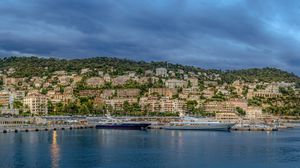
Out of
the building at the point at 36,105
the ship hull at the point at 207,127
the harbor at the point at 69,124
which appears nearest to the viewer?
the harbor at the point at 69,124

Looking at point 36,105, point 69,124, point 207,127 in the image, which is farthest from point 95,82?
point 207,127

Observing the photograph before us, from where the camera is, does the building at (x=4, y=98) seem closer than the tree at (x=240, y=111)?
Yes

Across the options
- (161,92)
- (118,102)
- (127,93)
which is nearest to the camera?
(118,102)

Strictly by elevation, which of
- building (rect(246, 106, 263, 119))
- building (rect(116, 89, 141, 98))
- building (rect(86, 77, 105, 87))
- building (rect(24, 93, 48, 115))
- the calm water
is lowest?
the calm water

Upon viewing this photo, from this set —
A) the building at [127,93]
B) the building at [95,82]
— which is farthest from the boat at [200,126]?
the building at [95,82]

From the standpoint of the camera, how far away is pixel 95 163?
5278 cm

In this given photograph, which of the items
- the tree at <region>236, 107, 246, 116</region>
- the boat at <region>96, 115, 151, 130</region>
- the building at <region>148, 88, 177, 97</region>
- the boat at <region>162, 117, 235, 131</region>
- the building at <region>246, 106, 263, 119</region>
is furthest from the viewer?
the building at <region>148, 88, 177, 97</region>

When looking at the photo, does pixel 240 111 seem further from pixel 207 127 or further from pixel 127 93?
pixel 207 127

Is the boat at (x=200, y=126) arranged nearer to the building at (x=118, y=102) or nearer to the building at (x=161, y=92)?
the building at (x=118, y=102)

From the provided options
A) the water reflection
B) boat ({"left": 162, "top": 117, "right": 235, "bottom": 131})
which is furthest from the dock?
the water reflection

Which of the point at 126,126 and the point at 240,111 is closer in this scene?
the point at 126,126

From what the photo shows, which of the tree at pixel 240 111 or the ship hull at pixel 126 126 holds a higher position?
the tree at pixel 240 111

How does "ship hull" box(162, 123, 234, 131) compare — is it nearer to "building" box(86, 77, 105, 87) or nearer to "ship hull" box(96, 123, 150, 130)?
"ship hull" box(96, 123, 150, 130)

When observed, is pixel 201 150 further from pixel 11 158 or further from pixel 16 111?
pixel 16 111
